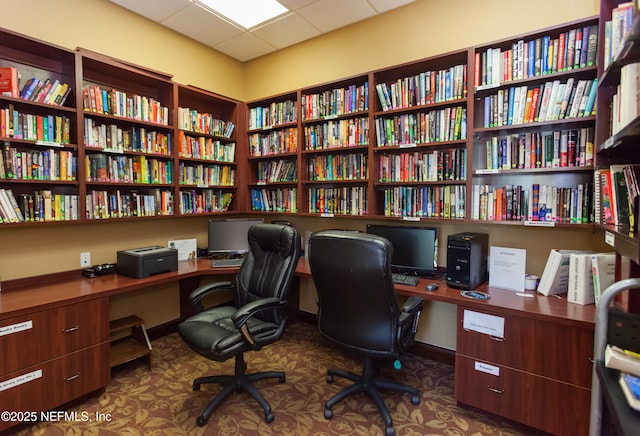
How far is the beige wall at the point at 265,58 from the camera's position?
7.36ft

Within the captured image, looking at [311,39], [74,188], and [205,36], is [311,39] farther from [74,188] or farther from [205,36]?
[74,188]

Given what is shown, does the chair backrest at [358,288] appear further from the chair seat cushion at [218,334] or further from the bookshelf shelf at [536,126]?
the bookshelf shelf at [536,126]

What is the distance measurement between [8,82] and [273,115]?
201 centimetres

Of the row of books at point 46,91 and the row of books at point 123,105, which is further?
the row of books at point 123,105

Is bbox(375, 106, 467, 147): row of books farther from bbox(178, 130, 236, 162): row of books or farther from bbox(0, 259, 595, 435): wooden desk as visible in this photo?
bbox(178, 130, 236, 162): row of books

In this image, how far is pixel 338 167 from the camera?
297 cm

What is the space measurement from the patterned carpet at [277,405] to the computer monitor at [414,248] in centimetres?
82

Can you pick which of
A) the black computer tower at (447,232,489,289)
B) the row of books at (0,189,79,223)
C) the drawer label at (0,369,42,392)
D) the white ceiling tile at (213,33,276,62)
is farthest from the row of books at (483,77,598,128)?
the drawer label at (0,369,42,392)

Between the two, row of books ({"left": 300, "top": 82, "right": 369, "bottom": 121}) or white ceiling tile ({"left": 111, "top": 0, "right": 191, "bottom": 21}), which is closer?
white ceiling tile ({"left": 111, "top": 0, "right": 191, "bottom": 21})

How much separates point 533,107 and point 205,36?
2.99 m

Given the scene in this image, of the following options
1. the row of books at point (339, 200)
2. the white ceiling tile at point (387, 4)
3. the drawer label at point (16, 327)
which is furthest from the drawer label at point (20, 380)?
the white ceiling tile at point (387, 4)

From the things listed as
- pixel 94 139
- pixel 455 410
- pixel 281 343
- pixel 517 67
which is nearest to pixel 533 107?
pixel 517 67

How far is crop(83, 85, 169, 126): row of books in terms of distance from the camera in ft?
7.91

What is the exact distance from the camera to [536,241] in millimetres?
2264
